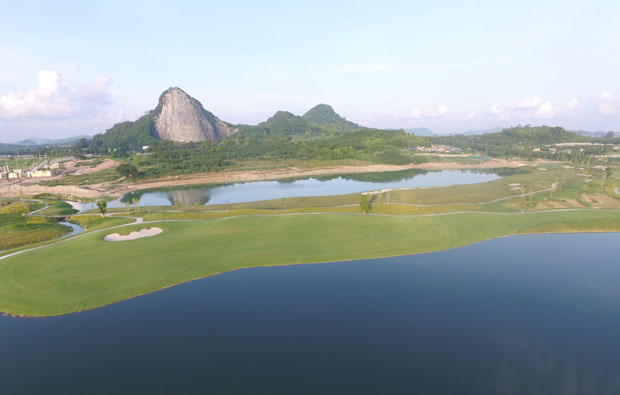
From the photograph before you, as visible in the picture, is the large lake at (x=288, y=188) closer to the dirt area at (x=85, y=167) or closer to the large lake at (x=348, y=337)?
the dirt area at (x=85, y=167)

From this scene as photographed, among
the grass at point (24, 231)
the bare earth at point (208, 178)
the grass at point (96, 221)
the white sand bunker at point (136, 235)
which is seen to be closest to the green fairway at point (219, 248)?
the white sand bunker at point (136, 235)

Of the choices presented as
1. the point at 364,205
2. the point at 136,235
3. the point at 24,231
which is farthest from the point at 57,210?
the point at 364,205

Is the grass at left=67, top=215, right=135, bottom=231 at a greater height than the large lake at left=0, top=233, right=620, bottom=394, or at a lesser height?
greater

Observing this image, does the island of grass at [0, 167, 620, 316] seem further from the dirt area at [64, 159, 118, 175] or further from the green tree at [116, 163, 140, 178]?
the dirt area at [64, 159, 118, 175]

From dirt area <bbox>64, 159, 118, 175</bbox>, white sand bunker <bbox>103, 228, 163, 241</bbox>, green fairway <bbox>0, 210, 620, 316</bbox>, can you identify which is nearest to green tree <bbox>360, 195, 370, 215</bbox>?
green fairway <bbox>0, 210, 620, 316</bbox>

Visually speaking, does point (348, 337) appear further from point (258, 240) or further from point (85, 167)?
point (85, 167)

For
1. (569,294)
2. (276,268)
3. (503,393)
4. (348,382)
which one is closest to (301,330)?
(348,382)
